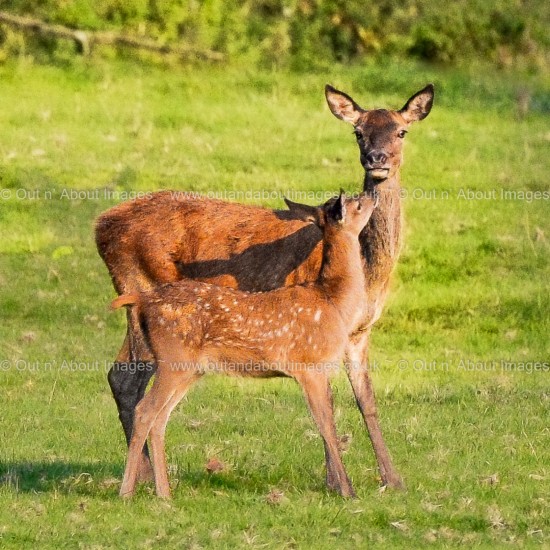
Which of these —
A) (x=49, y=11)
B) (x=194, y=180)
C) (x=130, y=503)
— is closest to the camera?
(x=130, y=503)

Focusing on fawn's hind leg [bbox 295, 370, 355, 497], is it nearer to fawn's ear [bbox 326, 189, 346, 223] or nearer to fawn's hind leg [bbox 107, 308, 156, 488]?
fawn's ear [bbox 326, 189, 346, 223]

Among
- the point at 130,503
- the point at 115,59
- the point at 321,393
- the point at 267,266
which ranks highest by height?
the point at 115,59

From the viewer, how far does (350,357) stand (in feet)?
29.3

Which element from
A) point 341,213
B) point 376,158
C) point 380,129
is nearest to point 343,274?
point 341,213

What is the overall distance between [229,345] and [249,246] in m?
1.32

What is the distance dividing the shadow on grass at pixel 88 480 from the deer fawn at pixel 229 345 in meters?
0.37

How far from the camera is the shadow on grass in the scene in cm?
827

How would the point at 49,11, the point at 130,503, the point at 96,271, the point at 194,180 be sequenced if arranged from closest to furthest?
the point at 130,503
the point at 96,271
the point at 194,180
the point at 49,11

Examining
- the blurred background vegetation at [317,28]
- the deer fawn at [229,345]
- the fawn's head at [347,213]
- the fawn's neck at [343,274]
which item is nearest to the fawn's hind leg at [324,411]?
the deer fawn at [229,345]

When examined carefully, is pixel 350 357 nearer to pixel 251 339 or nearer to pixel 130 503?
pixel 251 339

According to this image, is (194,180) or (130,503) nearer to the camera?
(130,503)

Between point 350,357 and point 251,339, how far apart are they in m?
1.06

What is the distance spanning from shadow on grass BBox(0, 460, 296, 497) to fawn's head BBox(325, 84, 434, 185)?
2096 mm

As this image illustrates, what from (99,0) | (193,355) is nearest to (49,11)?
(99,0)
